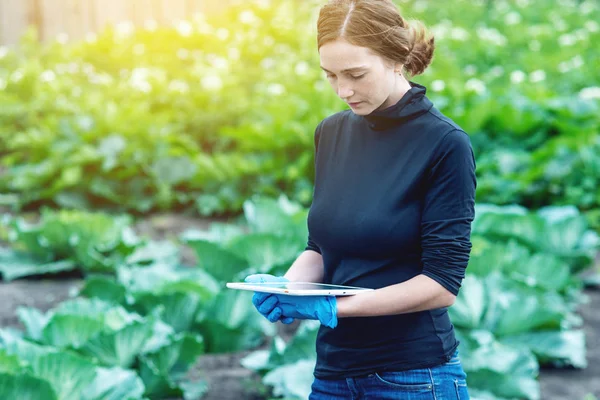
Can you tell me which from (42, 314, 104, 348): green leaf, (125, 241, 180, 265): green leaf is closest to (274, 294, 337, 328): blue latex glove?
(42, 314, 104, 348): green leaf

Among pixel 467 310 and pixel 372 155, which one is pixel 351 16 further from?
pixel 467 310

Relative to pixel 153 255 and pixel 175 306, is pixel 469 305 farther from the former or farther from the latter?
pixel 153 255

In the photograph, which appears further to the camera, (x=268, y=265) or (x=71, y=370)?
(x=268, y=265)

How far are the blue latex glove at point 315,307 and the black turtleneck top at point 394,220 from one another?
13 cm

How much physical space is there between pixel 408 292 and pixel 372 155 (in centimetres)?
31

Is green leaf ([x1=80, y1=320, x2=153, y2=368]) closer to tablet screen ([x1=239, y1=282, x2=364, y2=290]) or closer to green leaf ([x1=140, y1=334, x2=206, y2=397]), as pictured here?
green leaf ([x1=140, y1=334, x2=206, y2=397])

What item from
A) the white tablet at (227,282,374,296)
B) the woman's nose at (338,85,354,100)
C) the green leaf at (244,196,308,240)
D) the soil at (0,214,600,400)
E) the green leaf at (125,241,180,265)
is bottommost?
the soil at (0,214,600,400)

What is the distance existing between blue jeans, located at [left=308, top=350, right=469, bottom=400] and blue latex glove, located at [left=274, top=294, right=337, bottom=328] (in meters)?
0.21

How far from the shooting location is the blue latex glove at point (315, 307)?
5.36 ft

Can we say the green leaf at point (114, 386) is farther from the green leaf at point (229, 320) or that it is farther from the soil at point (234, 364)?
the green leaf at point (229, 320)

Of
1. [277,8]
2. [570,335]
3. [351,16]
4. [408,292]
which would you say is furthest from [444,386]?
[277,8]

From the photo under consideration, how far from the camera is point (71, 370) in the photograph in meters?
2.48

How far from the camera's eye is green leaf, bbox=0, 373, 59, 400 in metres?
2.33

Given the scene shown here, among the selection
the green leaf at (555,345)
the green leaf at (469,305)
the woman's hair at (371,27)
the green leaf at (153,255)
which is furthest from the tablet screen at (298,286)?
the green leaf at (153,255)
